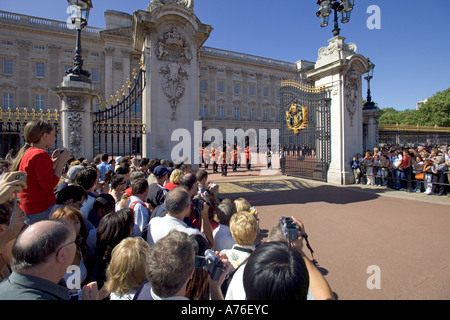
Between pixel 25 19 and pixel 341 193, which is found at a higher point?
pixel 25 19

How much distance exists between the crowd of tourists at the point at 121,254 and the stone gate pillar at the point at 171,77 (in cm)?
556

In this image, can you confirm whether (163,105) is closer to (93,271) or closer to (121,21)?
(93,271)

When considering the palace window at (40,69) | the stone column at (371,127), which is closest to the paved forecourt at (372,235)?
the stone column at (371,127)

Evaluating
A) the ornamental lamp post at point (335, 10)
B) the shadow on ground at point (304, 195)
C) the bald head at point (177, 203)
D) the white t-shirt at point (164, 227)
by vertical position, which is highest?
the ornamental lamp post at point (335, 10)

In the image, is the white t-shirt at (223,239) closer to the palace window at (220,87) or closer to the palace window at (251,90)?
the palace window at (220,87)

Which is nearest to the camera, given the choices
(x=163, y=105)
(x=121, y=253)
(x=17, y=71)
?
(x=121, y=253)

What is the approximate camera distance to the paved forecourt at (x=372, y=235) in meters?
3.51

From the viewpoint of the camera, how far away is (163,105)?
9094 millimetres

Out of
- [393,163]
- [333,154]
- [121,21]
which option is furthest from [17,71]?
[393,163]

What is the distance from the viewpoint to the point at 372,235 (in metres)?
5.32

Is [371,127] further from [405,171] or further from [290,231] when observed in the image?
[290,231]

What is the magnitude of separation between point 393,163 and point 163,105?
32.3ft

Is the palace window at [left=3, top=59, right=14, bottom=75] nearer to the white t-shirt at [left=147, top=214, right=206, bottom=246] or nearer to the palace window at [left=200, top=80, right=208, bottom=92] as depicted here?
the palace window at [left=200, top=80, right=208, bottom=92]
